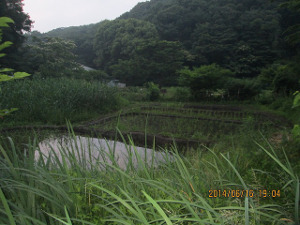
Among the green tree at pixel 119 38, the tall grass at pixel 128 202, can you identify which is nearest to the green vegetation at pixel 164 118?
the tall grass at pixel 128 202

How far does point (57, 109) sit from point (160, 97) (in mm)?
5760

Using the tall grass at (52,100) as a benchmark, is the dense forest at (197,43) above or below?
above

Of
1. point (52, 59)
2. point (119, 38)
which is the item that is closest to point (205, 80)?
point (52, 59)

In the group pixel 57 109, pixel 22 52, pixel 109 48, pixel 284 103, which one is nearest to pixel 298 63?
pixel 284 103

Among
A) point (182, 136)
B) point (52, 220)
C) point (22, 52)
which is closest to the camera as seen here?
point (52, 220)

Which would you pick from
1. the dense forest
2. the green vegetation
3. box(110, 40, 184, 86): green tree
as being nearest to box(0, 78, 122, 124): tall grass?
the green vegetation

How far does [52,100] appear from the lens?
5996 millimetres

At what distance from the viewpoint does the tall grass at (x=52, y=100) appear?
558 cm

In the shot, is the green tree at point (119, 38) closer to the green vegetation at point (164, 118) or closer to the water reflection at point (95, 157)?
the green vegetation at point (164, 118)

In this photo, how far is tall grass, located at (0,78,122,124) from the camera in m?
5.58

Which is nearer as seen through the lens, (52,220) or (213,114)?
(52,220)

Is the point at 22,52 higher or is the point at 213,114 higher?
the point at 22,52

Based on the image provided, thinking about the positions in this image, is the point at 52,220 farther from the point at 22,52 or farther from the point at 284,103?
the point at 22,52

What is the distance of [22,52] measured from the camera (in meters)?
11.9
